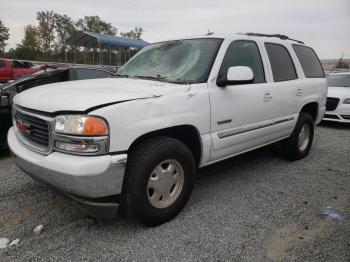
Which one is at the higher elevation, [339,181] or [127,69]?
[127,69]

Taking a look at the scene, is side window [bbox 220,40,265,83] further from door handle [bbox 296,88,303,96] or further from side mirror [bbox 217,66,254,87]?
door handle [bbox 296,88,303,96]

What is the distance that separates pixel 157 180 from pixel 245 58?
1941 millimetres

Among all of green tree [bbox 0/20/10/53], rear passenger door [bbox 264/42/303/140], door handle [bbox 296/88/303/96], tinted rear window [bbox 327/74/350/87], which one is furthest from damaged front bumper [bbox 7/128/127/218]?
green tree [bbox 0/20/10/53]

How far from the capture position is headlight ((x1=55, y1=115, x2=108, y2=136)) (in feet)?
8.00

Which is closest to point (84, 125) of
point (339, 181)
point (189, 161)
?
point (189, 161)

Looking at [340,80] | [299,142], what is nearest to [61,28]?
[340,80]

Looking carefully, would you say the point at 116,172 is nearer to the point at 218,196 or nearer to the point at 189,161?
the point at 189,161

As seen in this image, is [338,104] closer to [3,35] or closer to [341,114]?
[341,114]

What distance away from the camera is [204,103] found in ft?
10.4

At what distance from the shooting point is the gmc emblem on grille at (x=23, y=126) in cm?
293

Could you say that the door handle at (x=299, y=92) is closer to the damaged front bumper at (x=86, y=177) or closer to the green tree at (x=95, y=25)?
the damaged front bumper at (x=86, y=177)

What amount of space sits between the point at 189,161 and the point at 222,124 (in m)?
0.60

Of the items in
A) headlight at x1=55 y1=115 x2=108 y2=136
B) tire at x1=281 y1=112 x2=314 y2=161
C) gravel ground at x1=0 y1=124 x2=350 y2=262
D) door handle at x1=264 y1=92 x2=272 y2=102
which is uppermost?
door handle at x1=264 y1=92 x2=272 y2=102

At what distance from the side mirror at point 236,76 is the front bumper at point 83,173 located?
1375mm
